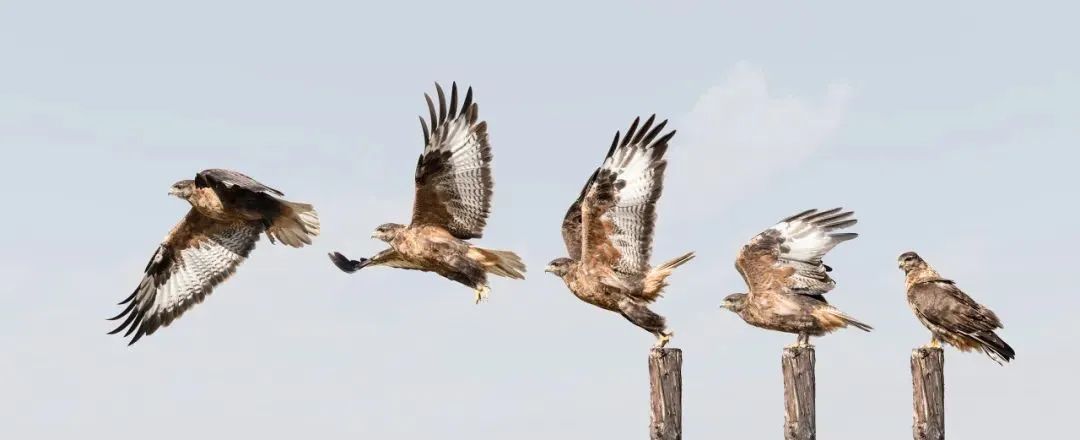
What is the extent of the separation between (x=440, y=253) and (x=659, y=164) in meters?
3.03

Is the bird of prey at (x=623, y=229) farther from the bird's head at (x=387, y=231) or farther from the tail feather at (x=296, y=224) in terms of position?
the tail feather at (x=296, y=224)

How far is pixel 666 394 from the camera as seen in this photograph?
13.2 m

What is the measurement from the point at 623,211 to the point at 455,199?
2306mm

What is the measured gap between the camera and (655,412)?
13.2 m

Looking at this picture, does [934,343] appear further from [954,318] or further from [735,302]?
[735,302]

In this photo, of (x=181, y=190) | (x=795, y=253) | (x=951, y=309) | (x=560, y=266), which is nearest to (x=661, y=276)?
(x=560, y=266)

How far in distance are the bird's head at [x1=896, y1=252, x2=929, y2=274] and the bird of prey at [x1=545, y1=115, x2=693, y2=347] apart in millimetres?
3279

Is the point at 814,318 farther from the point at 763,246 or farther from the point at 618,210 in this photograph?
the point at 618,210

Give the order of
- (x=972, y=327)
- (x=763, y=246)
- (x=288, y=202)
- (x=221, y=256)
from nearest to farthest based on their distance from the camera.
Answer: (x=972, y=327)
(x=763, y=246)
(x=288, y=202)
(x=221, y=256)

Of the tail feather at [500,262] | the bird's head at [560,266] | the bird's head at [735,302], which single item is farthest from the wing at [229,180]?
the bird's head at [735,302]

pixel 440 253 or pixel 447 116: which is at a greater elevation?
pixel 447 116

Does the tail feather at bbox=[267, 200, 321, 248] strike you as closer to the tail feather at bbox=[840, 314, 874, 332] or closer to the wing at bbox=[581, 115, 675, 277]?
the wing at bbox=[581, 115, 675, 277]

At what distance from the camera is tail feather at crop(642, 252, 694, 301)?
14.2m

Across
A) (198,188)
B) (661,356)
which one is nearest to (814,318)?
(661,356)
